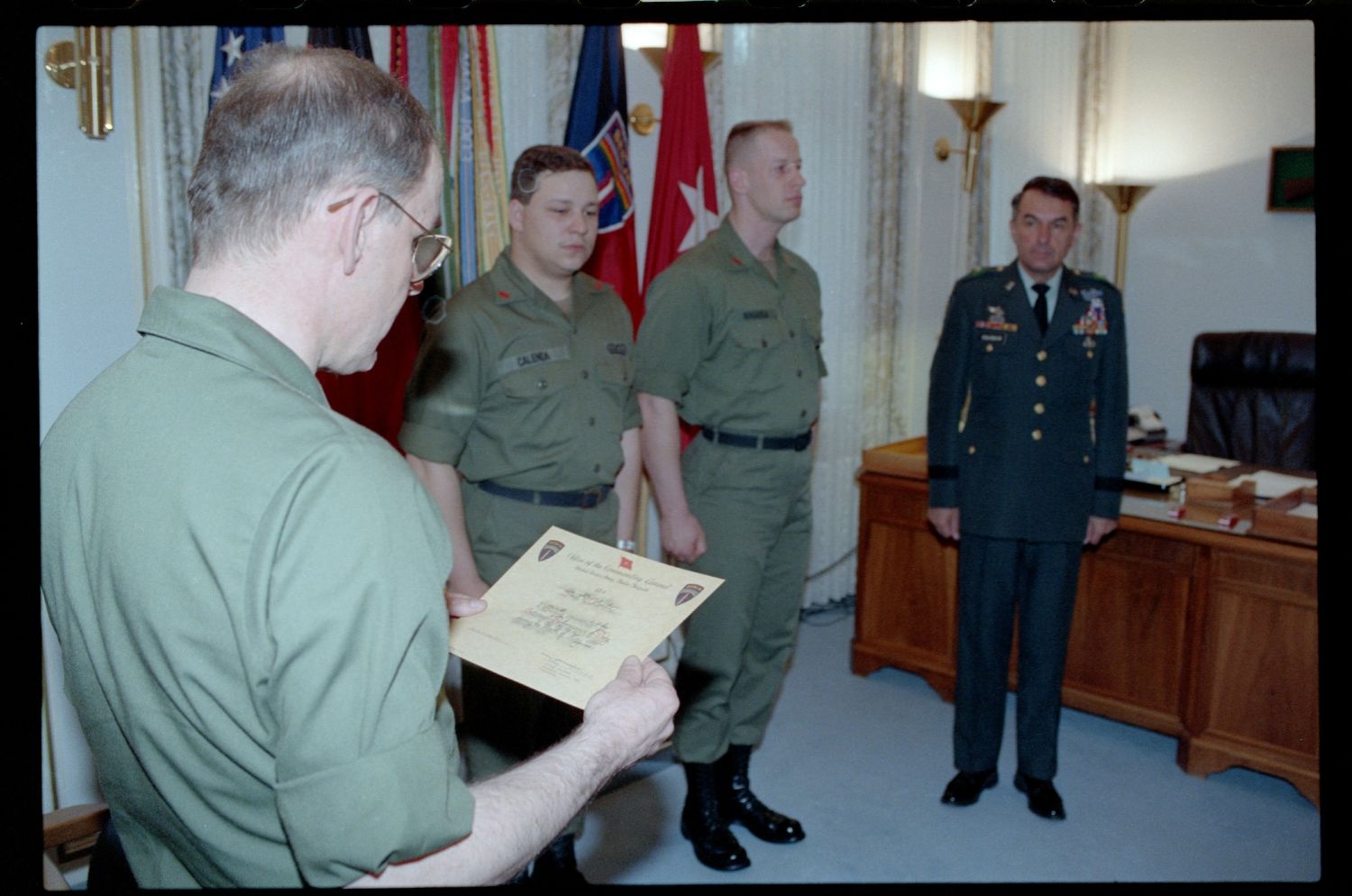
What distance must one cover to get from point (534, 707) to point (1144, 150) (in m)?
4.31

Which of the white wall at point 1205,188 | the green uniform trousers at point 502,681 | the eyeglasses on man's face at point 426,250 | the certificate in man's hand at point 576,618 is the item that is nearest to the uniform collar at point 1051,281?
the green uniform trousers at point 502,681

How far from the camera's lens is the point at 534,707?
7.26 ft

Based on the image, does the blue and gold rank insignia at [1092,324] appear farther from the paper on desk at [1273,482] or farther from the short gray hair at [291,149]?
the short gray hair at [291,149]

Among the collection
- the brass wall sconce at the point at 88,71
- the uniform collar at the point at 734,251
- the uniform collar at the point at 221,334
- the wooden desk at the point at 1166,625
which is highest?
the brass wall sconce at the point at 88,71

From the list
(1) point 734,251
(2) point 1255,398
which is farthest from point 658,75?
(2) point 1255,398

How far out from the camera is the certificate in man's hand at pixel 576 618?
1066mm

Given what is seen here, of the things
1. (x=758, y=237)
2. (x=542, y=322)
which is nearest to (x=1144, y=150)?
(x=758, y=237)

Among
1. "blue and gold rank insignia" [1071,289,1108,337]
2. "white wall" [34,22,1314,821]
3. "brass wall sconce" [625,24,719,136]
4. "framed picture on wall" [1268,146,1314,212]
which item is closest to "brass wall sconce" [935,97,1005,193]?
"white wall" [34,22,1314,821]

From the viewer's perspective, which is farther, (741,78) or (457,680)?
(741,78)

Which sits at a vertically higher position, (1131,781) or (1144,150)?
(1144,150)

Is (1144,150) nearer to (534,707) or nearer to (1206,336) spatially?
(1206,336)

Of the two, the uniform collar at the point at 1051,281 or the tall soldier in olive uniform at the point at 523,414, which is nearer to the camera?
the tall soldier in olive uniform at the point at 523,414

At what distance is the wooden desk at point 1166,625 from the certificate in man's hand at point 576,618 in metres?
2.17

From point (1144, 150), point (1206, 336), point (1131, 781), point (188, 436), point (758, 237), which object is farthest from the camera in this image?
point (1144, 150)
